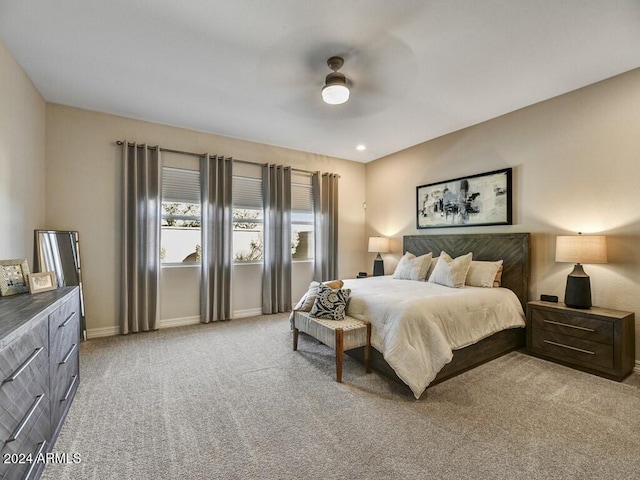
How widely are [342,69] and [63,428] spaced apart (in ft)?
11.5

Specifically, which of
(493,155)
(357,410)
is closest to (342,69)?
(493,155)

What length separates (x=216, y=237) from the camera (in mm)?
4477

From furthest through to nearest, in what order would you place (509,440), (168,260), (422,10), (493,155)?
1. (168,260)
2. (493,155)
3. (422,10)
4. (509,440)

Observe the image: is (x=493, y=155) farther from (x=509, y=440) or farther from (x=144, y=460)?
(x=144, y=460)

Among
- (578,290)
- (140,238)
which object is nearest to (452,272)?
(578,290)

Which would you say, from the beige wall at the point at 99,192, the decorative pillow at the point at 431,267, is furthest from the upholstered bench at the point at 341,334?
the beige wall at the point at 99,192

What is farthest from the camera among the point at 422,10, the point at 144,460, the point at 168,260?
the point at 168,260

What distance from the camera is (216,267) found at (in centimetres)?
446

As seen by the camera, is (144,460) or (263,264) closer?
(144,460)

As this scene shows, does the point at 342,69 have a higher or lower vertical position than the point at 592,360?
higher

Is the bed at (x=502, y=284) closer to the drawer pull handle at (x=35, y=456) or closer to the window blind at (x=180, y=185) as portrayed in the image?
the drawer pull handle at (x=35, y=456)

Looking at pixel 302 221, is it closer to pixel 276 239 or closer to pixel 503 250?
pixel 276 239

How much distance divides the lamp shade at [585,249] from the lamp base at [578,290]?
232 mm

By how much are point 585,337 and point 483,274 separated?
1.10m
